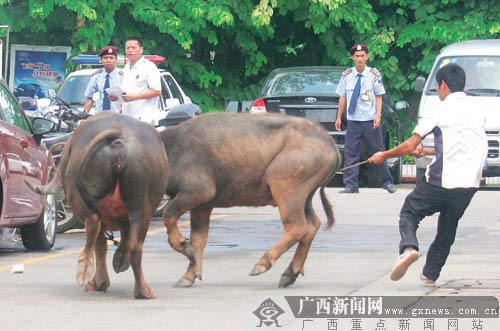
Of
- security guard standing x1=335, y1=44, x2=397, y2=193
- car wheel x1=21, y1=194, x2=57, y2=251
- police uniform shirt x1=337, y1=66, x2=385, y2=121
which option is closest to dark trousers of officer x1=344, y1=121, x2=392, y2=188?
security guard standing x1=335, y1=44, x2=397, y2=193

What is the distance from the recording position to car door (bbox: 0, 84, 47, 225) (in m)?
13.0

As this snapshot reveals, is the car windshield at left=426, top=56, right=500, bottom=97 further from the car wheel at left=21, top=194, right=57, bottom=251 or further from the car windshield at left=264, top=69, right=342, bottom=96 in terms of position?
the car wheel at left=21, top=194, right=57, bottom=251

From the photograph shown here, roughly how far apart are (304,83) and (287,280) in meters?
12.3

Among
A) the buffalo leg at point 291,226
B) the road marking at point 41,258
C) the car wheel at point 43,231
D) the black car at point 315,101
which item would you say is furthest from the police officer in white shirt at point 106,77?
the buffalo leg at point 291,226

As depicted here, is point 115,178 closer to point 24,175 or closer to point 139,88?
point 24,175

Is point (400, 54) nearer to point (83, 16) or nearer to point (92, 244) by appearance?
point (83, 16)

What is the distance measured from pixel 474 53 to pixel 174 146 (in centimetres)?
1271

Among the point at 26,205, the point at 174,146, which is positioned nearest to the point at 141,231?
the point at 174,146

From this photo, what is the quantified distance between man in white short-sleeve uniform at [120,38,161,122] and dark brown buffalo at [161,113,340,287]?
4366mm

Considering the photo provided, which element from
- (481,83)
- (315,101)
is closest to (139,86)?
(315,101)

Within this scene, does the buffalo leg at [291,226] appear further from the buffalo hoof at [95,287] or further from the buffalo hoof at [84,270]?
the buffalo hoof at [84,270]

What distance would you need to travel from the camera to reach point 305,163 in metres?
11.0

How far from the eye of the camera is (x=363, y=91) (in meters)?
21.2

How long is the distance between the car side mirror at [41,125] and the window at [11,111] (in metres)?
0.08
